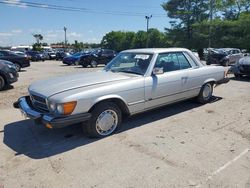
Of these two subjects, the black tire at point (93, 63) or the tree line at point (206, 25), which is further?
the tree line at point (206, 25)

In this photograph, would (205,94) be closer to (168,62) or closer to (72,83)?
(168,62)

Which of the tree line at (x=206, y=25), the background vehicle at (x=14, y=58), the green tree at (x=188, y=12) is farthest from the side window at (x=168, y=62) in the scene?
the green tree at (x=188, y=12)

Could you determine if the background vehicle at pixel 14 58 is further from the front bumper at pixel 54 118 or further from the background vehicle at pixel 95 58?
the front bumper at pixel 54 118

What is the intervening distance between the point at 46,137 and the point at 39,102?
2.25 feet

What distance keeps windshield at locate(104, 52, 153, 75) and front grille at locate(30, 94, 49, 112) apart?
1.86 metres

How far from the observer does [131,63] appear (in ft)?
18.7

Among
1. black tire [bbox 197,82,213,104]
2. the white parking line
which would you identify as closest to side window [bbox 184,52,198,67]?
black tire [bbox 197,82,213,104]

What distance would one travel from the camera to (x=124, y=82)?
4871 mm

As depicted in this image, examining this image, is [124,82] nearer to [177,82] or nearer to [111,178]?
[177,82]

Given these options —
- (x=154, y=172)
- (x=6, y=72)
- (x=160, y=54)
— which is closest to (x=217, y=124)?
(x=160, y=54)

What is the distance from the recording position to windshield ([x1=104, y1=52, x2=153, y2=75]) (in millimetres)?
5430

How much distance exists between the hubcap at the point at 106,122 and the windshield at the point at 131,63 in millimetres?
1109

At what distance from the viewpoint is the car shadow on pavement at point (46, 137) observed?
428 centimetres

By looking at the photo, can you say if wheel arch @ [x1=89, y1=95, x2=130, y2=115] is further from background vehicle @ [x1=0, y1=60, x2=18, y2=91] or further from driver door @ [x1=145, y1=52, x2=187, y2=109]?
background vehicle @ [x1=0, y1=60, x2=18, y2=91]
